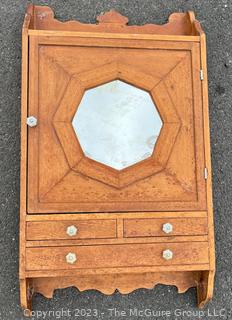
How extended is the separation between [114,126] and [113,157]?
12 centimetres

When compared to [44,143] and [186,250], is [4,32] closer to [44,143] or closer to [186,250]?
[44,143]

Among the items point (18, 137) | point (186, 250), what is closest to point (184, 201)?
point (186, 250)

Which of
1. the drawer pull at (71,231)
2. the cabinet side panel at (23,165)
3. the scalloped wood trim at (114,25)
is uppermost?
the scalloped wood trim at (114,25)

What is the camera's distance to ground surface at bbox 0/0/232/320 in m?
1.74

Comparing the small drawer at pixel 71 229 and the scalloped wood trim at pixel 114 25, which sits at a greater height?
the scalloped wood trim at pixel 114 25

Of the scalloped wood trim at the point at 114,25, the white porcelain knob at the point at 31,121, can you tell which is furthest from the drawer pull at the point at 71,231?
the scalloped wood trim at the point at 114,25

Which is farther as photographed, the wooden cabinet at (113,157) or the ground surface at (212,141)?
the ground surface at (212,141)

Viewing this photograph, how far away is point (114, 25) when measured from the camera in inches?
69.6

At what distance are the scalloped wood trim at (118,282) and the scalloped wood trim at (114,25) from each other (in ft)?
3.34

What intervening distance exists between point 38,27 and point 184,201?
0.95 metres

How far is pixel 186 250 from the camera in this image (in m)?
1.55

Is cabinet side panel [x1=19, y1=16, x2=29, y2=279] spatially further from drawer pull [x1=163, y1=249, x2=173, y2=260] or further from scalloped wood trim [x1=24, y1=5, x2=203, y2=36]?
drawer pull [x1=163, y1=249, x2=173, y2=260]

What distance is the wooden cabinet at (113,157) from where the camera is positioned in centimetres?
152

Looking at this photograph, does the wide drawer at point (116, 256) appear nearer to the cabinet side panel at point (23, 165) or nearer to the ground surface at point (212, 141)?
the cabinet side panel at point (23, 165)
